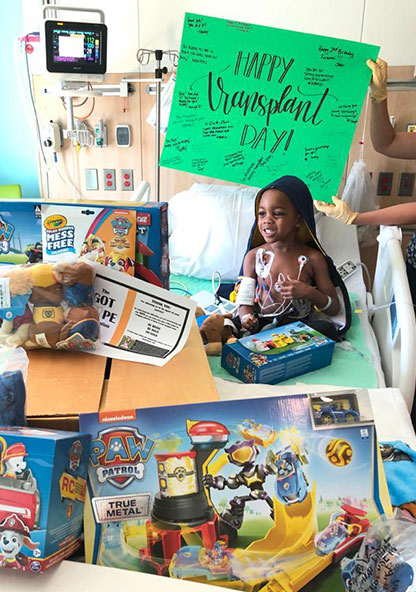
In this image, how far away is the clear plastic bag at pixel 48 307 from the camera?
100 cm

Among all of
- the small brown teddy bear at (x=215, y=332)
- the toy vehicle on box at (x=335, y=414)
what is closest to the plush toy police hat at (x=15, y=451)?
the toy vehicle on box at (x=335, y=414)

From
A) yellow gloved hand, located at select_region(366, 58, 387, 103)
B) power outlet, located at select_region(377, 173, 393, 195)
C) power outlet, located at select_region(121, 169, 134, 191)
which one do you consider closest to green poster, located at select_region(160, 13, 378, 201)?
yellow gloved hand, located at select_region(366, 58, 387, 103)

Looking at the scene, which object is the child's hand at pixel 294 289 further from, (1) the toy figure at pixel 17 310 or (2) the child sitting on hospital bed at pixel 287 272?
(1) the toy figure at pixel 17 310

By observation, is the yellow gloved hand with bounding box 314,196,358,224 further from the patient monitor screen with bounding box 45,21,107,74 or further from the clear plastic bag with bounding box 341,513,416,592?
the clear plastic bag with bounding box 341,513,416,592

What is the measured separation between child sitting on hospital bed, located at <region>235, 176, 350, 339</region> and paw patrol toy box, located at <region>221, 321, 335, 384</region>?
0.66 ft

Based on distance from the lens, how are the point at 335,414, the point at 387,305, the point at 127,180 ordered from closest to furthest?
the point at 335,414 → the point at 387,305 → the point at 127,180

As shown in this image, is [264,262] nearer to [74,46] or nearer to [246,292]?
[246,292]

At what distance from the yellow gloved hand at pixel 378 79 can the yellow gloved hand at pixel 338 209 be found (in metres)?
0.47

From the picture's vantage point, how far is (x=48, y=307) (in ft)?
3.37

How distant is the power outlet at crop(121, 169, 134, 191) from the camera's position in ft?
10.3

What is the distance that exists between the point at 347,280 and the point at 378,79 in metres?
0.89

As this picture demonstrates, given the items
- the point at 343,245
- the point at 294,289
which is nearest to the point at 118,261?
the point at 294,289

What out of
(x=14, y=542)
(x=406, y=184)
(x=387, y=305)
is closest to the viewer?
(x=14, y=542)

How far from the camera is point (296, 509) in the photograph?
2.17 ft
